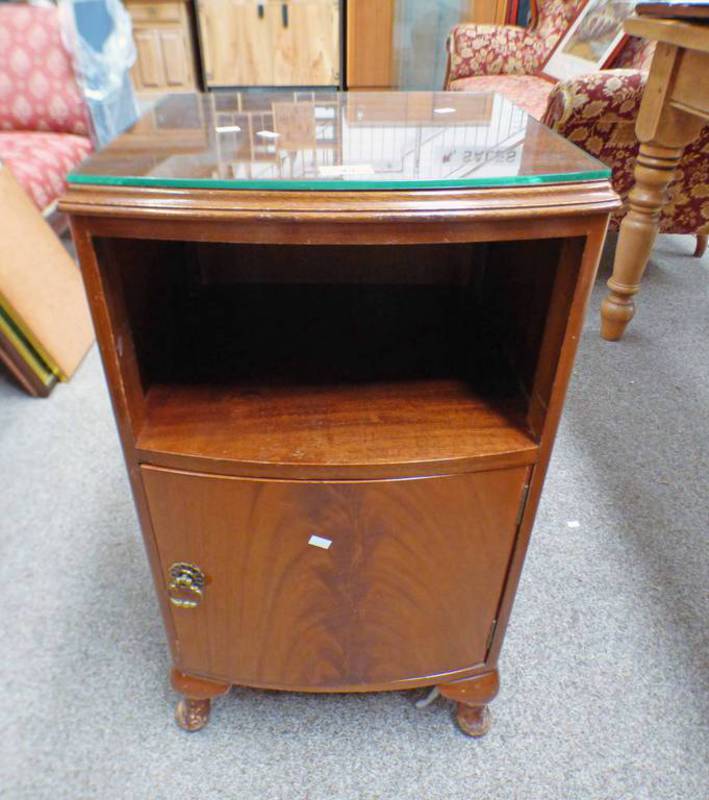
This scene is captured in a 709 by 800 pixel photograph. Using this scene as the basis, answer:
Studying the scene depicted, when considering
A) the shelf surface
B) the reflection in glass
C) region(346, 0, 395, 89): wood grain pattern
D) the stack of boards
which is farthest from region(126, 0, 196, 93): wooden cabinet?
the shelf surface

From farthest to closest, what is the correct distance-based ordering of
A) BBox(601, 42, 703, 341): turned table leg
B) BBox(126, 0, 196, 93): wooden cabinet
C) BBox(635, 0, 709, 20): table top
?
BBox(126, 0, 196, 93): wooden cabinet, BBox(601, 42, 703, 341): turned table leg, BBox(635, 0, 709, 20): table top

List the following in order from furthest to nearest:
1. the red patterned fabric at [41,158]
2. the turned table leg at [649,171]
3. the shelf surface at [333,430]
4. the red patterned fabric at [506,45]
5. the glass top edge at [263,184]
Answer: the red patterned fabric at [506,45] → the red patterned fabric at [41,158] → the turned table leg at [649,171] → the shelf surface at [333,430] → the glass top edge at [263,184]

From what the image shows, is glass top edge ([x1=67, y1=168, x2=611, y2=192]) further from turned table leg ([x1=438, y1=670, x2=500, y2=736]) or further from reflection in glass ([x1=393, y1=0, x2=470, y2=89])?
reflection in glass ([x1=393, y1=0, x2=470, y2=89])

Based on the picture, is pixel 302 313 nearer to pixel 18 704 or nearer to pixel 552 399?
pixel 552 399

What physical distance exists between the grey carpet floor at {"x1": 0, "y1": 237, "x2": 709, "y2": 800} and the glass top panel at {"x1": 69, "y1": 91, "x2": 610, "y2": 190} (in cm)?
65

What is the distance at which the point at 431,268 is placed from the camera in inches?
32.4

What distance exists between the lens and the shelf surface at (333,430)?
541 millimetres

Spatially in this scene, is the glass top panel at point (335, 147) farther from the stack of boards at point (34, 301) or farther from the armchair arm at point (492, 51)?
the armchair arm at point (492, 51)

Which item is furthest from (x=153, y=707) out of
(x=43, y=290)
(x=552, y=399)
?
(x=43, y=290)

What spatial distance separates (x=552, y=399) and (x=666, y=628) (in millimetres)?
558

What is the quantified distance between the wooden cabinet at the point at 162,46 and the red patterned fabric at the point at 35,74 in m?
2.00

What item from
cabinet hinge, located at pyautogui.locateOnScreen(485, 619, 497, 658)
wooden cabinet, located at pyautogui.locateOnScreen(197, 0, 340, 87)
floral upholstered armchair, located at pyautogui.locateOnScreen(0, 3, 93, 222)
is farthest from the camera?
wooden cabinet, located at pyautogui.locateOnScreen(197, 0, 340, 87)

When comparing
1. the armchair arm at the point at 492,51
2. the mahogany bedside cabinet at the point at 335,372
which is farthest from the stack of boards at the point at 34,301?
the armchair arm at the point at 492,51

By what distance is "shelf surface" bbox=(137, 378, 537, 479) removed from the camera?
1.77 feet
